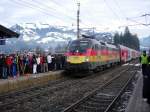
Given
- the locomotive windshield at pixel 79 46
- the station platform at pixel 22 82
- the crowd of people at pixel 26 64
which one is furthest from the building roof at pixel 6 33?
the locomotive windshield at pixel 79 46

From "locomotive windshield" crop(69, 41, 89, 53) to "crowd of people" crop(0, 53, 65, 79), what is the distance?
230 cm

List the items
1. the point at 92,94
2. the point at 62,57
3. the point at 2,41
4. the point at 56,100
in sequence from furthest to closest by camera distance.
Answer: the point at 62,57 → the point at 2,41 → the point at 92,94 → the point at 56,100

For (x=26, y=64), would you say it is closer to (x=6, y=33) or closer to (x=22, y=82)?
(x=22, y=82)

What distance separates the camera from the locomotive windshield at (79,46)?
31.8 m

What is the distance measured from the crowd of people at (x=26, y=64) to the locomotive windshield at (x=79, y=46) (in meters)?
2.30

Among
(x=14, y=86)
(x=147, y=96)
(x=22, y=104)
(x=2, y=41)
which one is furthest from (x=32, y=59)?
(x=147, y=96)

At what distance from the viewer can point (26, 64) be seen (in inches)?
1154

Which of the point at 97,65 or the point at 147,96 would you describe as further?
the point at 97,65

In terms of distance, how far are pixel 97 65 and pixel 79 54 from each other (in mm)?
4240

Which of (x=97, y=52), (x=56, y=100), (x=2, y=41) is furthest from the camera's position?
(x=97, y=52)

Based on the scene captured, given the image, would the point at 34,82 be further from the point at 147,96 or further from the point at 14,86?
the point at 147,96

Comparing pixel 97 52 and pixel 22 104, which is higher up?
pixel 97 52

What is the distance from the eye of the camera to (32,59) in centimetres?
2967

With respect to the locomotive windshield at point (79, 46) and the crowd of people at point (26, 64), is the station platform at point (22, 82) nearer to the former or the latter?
the crowd of people at point (26, 64)
